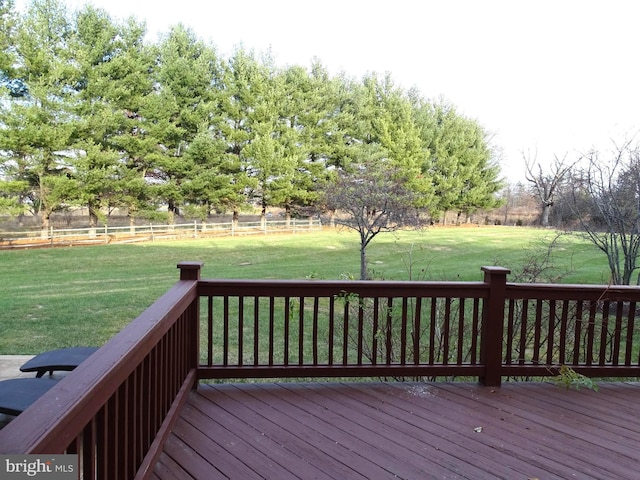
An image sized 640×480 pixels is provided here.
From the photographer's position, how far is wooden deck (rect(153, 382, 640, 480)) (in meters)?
2.05

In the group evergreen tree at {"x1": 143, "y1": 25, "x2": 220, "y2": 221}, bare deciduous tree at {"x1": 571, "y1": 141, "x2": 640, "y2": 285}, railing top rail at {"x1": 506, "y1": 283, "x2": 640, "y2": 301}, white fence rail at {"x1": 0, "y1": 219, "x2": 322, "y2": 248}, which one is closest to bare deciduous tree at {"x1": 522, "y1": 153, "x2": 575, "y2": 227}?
bare deciduous tree at {"x1": 571, "y1": 141, "x2": 640, "y2": 285}

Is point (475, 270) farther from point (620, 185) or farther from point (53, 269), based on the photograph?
point (53, 269)

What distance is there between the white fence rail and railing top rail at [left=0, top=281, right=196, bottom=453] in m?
18.8

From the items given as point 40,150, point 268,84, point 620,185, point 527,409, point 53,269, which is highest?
point 268,84

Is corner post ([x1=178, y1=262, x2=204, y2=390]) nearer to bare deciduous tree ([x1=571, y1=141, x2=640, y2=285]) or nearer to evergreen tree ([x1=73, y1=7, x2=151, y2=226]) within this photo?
bare deciduous tree ([x1=571, y1=141, x2=640, y2=285])

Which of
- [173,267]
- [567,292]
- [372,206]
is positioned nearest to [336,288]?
[567,292]

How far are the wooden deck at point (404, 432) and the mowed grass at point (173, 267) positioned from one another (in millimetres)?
1106

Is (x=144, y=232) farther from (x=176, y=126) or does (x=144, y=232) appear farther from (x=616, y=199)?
(x=616, y=199)

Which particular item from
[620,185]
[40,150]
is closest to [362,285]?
[620,185]

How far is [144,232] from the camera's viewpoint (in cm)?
2047

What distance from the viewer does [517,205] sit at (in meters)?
32.4

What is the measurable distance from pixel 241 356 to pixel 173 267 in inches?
461

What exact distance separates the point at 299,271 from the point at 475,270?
511cm

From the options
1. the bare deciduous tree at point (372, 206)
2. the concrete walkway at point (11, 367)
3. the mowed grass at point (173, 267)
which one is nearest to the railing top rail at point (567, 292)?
the mowed grass at point (173, 267)
